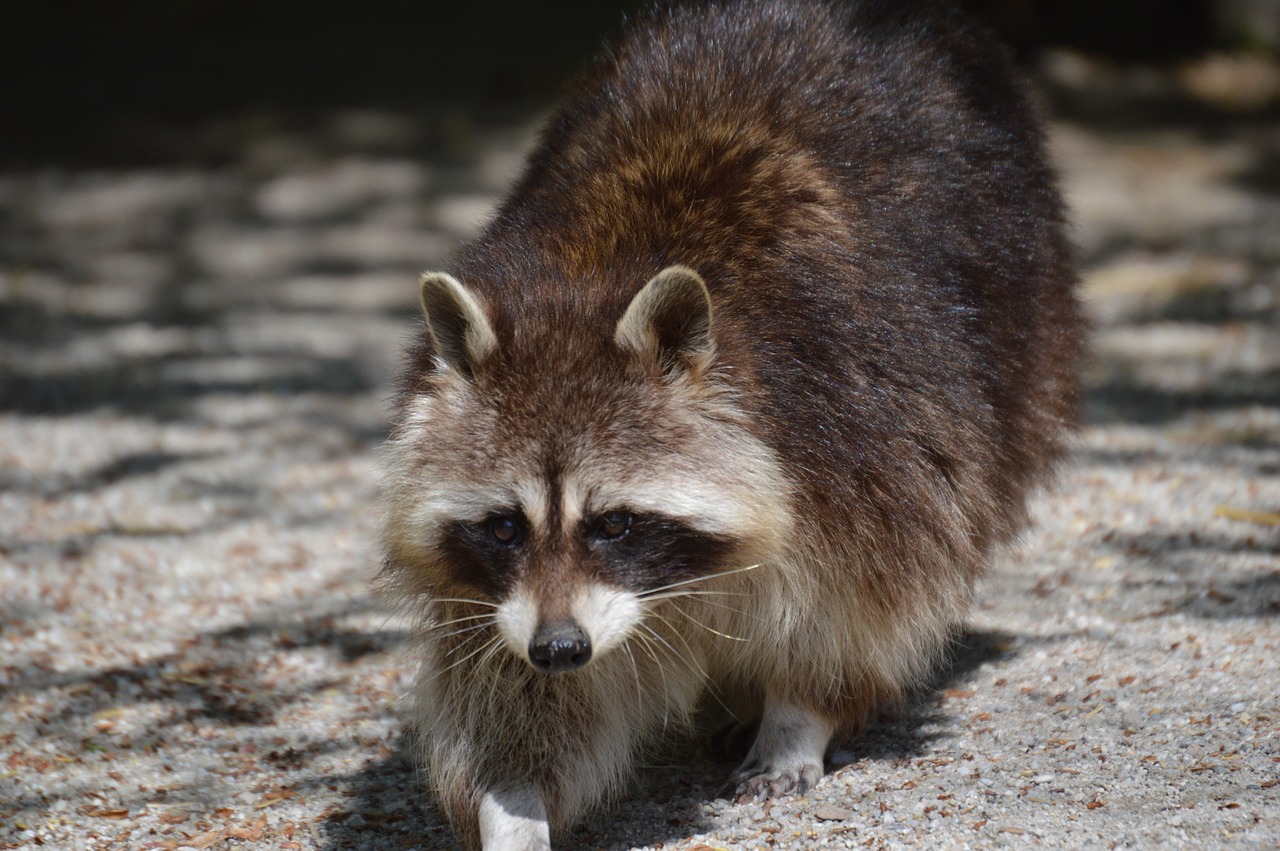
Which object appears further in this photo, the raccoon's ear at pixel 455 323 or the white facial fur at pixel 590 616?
the raccoon's ear at pixel 455 323

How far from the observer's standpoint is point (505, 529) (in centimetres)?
319

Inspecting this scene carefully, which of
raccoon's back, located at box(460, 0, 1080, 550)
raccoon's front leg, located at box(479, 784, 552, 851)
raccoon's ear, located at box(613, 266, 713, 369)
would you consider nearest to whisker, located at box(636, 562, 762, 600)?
raccoon's back, located at box(460, 0, 1080, 550)

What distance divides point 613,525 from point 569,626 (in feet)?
0.87

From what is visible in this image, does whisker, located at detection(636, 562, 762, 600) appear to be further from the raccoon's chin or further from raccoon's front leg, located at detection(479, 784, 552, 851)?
raccoon's front leg, located at detection(479, 784, 552, 851)

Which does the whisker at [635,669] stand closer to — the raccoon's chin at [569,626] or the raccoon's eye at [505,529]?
the raccoon's chin at [569,626]

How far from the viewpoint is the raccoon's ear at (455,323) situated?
126 inches

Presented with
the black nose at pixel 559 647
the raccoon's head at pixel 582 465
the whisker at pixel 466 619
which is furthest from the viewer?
the whisker at pixel 466 619

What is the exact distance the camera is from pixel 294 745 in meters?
3.96

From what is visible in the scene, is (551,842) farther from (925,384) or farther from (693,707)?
(925,384)

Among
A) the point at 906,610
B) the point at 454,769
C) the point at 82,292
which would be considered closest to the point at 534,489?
the point at 454,769

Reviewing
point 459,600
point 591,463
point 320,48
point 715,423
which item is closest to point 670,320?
point 715,423

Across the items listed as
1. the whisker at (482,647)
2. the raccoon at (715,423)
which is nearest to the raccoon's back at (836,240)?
the raccoon at (715,423)

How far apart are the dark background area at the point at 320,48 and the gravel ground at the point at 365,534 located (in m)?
0.52

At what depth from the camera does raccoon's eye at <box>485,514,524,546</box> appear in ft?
10.4
